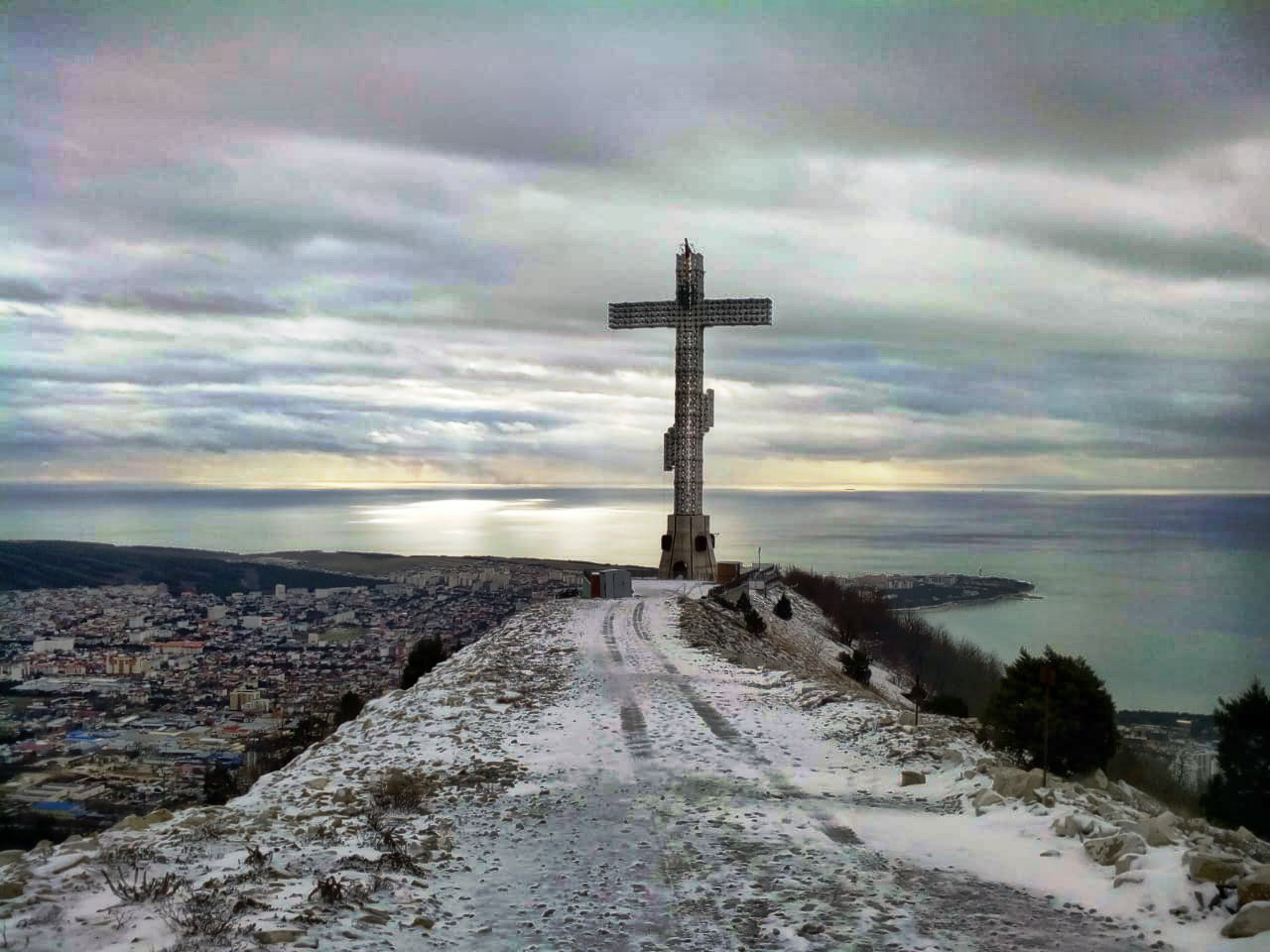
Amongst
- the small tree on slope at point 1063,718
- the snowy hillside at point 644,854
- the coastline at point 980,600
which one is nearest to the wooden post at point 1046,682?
the small tree on slope at point 1063,718

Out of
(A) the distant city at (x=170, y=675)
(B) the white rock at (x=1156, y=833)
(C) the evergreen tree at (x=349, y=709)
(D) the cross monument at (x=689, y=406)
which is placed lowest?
(A) the distant city at (x=170, y=675)

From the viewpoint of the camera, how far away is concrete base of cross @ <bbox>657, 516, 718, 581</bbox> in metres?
41.1

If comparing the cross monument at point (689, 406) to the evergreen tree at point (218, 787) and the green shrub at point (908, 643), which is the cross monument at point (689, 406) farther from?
the evergreen tree at point (218, 787)

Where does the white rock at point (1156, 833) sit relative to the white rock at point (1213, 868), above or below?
below

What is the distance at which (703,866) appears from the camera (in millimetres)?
7211

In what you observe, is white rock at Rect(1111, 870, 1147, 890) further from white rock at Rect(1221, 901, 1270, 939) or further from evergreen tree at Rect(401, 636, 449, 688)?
evergreen tree at Rect(401, 636, 449, 688)

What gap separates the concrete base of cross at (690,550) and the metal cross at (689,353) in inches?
24.8

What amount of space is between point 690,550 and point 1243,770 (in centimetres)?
→ 3035

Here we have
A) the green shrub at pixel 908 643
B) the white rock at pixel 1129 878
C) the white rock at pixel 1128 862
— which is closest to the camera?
the white rock at pixel 1129 878

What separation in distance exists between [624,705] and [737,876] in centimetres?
764

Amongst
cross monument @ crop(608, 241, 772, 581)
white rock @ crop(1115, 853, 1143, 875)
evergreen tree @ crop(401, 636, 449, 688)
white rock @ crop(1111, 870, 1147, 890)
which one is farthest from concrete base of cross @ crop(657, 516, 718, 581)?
white rock @ crop(1111, 870, 1147, 890)

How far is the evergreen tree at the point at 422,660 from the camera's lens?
67.3ft

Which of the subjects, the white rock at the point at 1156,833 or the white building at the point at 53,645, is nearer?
the white rock at the point at 1156,833

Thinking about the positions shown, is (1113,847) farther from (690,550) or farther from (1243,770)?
(690,550)
